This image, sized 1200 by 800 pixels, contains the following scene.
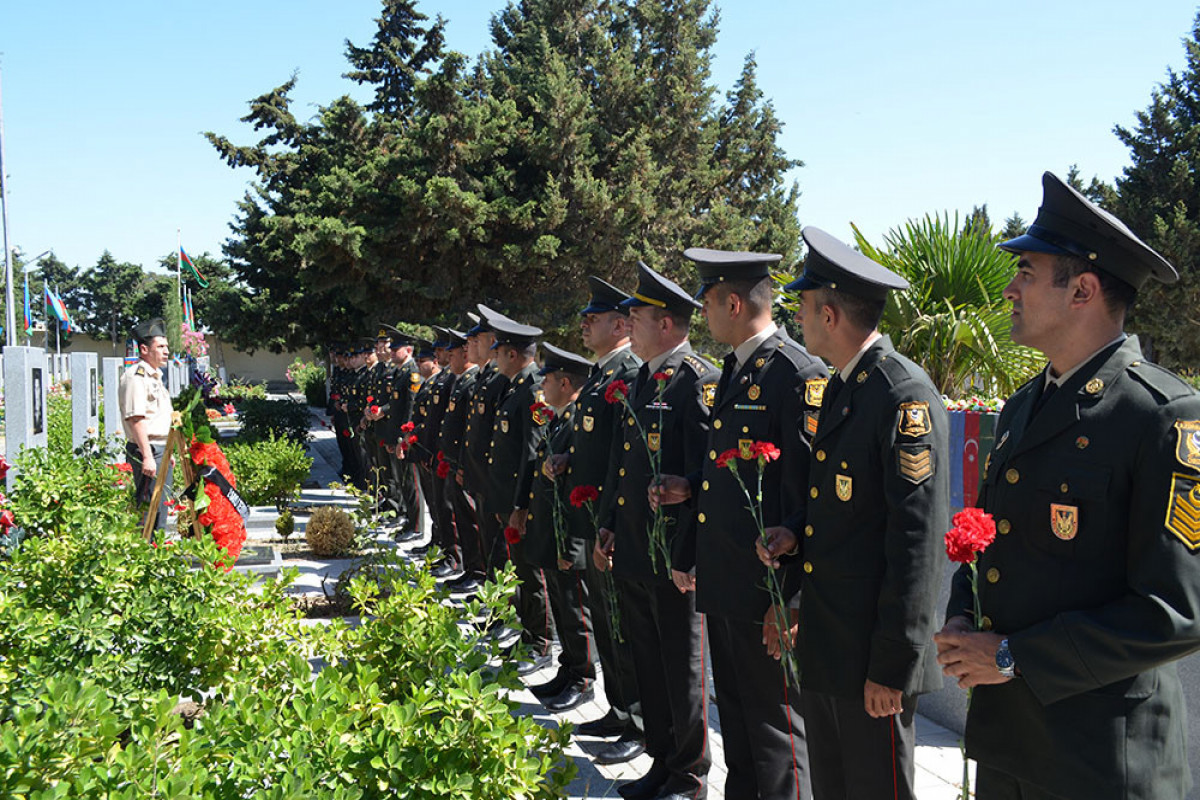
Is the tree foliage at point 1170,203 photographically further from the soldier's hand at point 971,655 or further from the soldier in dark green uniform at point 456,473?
the soldier's hand at point 971,655

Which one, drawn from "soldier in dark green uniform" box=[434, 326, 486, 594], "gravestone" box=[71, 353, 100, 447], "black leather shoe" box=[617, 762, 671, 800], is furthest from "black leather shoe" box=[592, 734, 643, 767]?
"gravestone" box=[71, 353, 100, 447]

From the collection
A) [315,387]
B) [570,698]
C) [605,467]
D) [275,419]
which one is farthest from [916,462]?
[315,387]

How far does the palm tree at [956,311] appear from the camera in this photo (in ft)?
27.0

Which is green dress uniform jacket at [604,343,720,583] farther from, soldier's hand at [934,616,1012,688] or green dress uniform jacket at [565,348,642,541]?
soldier's hand at [934,616,1012,688]

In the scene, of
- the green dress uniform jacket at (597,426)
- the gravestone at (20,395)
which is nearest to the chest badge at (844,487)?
the green dress uniform jacket at (597,426)

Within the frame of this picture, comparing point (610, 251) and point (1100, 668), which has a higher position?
point (610, 251)

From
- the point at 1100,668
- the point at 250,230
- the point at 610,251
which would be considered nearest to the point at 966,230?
the point at 1100,668

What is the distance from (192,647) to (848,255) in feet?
9.46

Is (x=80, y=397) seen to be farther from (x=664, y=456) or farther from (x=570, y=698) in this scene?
(x=664, y=456)

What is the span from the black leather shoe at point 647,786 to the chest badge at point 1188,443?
118 inches

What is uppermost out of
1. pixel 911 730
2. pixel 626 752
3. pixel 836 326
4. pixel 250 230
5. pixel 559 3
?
pixel 559 3

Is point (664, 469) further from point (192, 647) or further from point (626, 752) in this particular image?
point (192, 647)

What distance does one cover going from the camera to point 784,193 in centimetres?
2958

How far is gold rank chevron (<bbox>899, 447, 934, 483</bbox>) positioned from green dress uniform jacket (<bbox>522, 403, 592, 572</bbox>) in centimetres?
281
